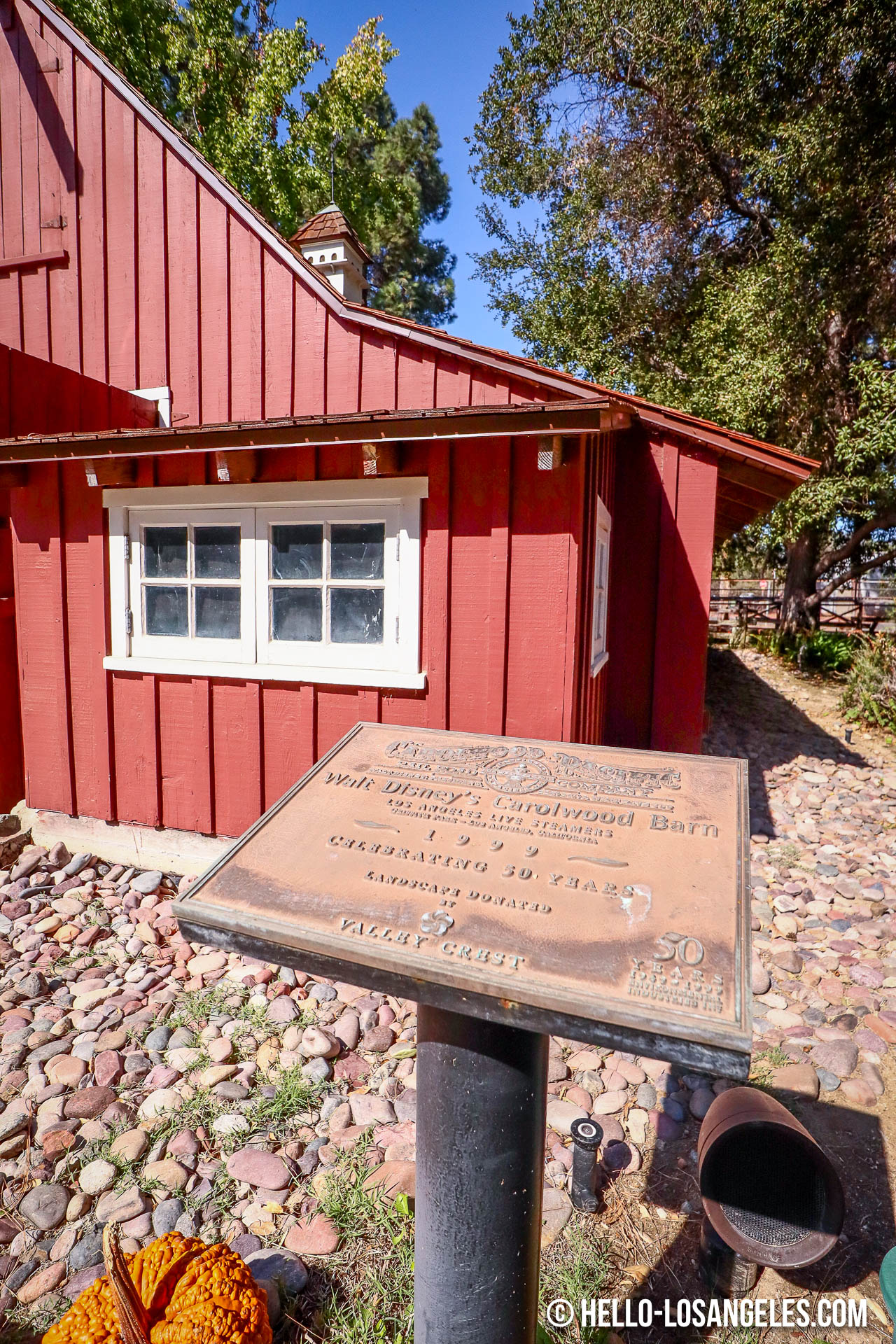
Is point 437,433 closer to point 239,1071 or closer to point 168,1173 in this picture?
point 239,1071

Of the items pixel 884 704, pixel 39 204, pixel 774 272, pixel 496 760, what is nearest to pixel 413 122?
pixel 774 272

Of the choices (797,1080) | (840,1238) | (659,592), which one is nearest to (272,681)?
(659,592)

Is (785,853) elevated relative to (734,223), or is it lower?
lower

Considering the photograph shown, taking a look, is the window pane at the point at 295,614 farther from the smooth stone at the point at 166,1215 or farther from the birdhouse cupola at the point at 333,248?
the birdhouse cupola at the point at 333,248

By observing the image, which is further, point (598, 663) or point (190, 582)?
point (598, 663)

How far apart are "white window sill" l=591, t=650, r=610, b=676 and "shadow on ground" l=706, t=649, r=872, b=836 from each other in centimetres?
206

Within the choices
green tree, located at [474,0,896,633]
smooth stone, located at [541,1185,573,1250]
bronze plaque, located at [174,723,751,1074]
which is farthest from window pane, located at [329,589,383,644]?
green tree, located at [474,0,896,633]

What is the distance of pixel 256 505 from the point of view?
4574 mm

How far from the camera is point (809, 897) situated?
15.7ft

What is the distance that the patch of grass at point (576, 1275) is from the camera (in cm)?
205

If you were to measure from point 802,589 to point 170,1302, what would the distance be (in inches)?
615

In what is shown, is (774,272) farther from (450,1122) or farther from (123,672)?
(450,1122)

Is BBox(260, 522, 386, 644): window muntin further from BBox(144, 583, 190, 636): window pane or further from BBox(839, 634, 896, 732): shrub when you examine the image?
BBox(839, 634, 896, 732): shrub

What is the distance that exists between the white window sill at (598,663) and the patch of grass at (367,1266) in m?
3.12
